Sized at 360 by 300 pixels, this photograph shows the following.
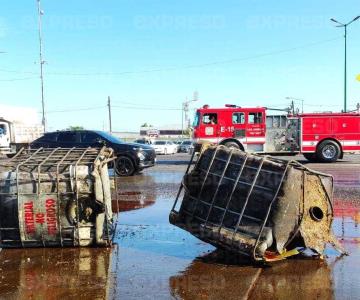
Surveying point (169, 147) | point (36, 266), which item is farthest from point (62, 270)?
point (169, 147)

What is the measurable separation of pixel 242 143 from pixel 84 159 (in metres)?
16.6

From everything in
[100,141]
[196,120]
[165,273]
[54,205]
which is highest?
[196,120]

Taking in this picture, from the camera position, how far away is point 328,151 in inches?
864

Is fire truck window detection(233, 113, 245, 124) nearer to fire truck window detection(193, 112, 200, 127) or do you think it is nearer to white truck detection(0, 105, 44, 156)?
fire truck window detection(193, 112, 200, 127)

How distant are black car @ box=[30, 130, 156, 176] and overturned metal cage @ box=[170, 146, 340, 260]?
10.3 meters

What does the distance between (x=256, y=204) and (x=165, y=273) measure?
1252 millimetres

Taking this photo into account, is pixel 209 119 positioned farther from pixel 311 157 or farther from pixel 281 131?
pixel 311 157

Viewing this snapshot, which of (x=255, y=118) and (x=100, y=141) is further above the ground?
(x=255, y=118)

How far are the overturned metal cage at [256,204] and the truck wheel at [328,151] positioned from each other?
55.8 ft

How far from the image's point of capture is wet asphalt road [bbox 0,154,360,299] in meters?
4.51

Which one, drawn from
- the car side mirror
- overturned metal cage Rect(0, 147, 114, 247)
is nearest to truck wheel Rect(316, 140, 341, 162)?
the car side mirror

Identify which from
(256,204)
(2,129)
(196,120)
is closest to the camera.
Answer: (256,204)

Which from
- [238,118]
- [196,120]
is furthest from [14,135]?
[238,118]

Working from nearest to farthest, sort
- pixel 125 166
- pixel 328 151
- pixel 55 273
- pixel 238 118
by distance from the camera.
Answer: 1. pixel 55 273
2. pixel 125 166
3. pixel 328 151
4. pixel 238 118
